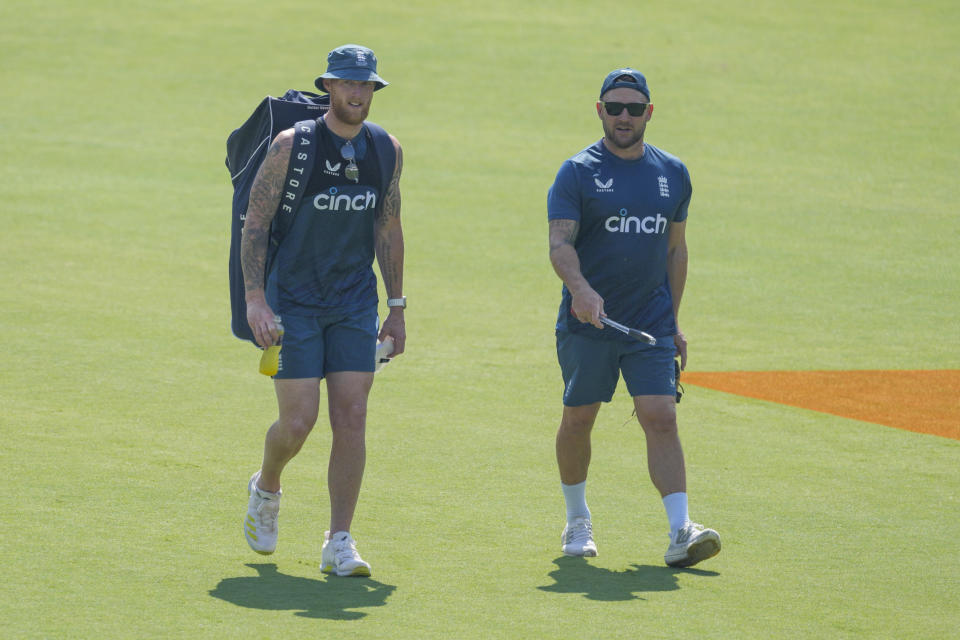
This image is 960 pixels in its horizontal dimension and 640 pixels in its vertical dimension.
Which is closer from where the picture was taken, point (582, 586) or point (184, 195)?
point (582, 586)

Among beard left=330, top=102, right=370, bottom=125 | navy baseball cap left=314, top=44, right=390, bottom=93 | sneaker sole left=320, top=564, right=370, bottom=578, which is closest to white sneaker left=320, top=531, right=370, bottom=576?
sneaker sole left=320, top=564, right=370, bottom=578

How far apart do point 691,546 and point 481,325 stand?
6358mm

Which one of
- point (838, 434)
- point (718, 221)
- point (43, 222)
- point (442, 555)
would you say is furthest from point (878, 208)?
point (442, 555)

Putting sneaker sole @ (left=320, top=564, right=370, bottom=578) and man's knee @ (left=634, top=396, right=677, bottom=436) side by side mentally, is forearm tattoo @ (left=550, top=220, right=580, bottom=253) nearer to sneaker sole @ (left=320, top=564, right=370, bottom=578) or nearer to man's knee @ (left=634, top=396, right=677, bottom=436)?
man's knee @ (left=634, top=396, right=677, bottom=436)

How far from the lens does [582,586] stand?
6.13 metres

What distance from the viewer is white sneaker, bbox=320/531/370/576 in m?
6.13

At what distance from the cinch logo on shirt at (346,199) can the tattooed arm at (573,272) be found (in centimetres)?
88

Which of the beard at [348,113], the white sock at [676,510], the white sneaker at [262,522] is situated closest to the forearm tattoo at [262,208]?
the beard at [348,113]

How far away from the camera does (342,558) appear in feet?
20.2

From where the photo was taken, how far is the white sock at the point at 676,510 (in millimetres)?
6480

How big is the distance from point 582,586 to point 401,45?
20.4 m

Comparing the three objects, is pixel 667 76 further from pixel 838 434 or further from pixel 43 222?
pixel 838 434

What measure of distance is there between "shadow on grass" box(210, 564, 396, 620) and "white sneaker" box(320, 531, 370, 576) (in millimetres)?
40

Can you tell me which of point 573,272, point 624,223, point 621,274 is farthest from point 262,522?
point 624,223
